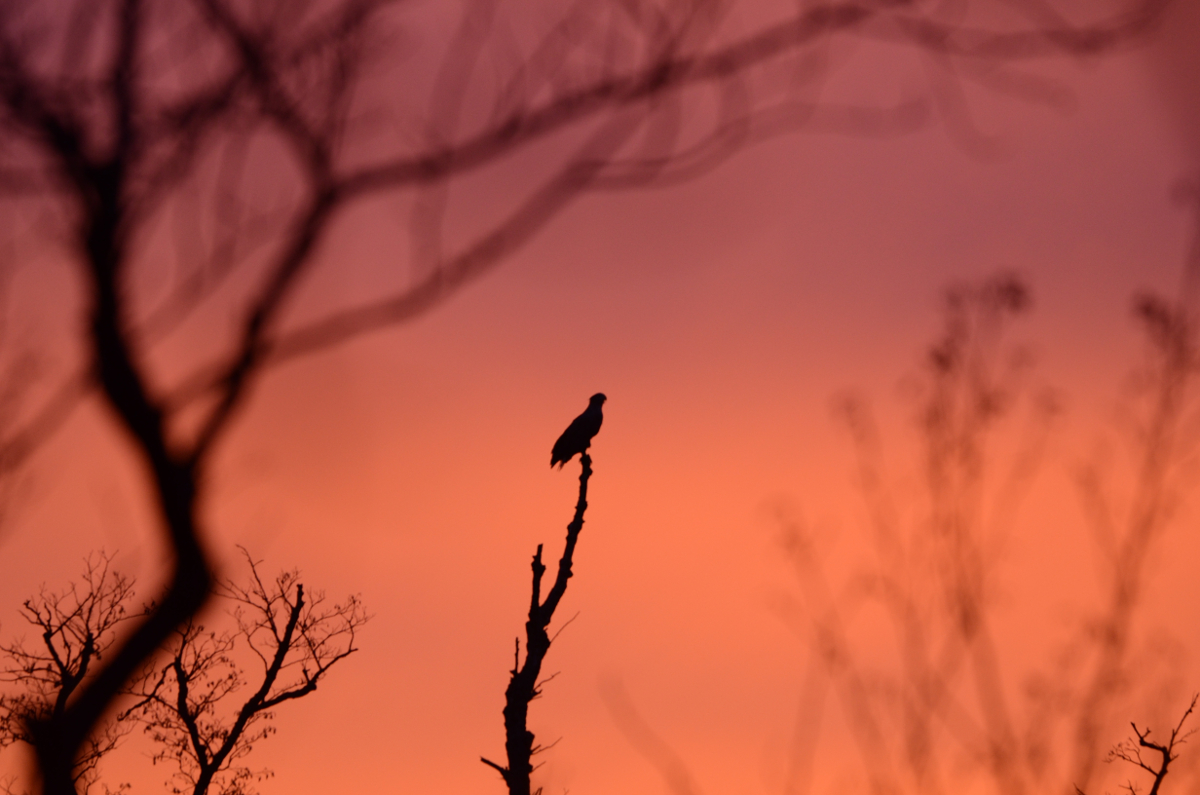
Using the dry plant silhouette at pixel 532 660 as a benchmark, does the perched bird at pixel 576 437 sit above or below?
above

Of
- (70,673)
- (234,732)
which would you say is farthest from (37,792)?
(234,732)

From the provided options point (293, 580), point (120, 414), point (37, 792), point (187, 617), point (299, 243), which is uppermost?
point (293, 580)

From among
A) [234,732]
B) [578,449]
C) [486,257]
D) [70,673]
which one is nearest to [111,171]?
[486,257]

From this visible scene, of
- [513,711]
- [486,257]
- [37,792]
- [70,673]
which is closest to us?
[37,792]

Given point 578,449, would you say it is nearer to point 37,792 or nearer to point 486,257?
point 486,257

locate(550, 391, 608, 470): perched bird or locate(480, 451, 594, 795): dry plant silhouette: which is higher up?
locate(550, 391, 608, 470): perched bird

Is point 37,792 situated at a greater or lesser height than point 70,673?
lesser

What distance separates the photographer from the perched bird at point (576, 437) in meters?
9.82

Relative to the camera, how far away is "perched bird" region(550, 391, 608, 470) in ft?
32.2

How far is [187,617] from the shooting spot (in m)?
3.04

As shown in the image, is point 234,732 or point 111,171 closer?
point 111,171

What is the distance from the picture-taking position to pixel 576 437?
9.85 m

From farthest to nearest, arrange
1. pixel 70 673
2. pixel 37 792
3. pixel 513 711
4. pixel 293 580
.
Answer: pixel 293 580
pixel 70 673
pixel 513 711
pixel 37 792

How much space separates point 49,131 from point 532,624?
5.09 m
